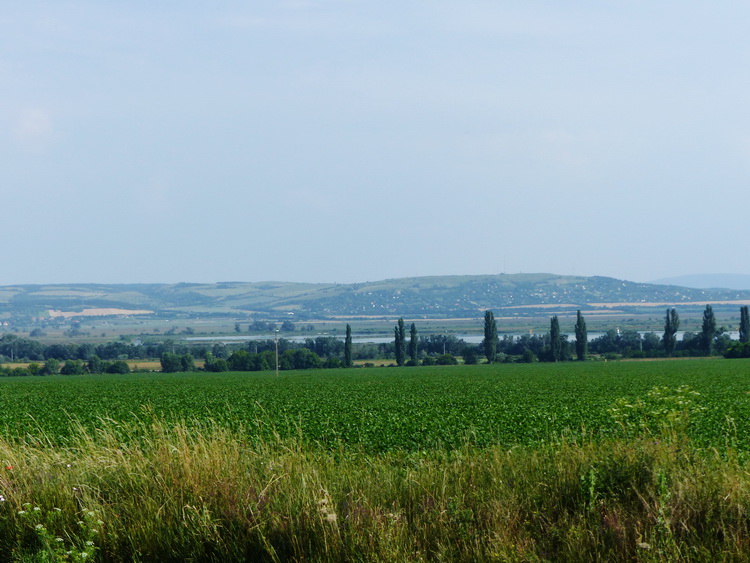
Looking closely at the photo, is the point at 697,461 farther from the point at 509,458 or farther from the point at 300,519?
the point at 300,519

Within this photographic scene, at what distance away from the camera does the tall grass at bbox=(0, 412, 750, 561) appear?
676 cm

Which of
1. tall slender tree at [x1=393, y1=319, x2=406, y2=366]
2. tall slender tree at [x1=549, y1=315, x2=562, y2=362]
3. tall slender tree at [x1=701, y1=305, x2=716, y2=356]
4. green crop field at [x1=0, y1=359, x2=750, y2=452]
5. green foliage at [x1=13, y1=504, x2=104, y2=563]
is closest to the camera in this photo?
green foliage at [x1=13, y1=504, x2=104, y2=563]

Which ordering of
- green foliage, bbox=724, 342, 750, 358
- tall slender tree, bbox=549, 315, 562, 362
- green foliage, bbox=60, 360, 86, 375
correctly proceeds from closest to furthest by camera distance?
green foliage, bbox=724, 342, 750, 358, green foliage, bbox=60, 360, 86, 375, tall slender tree, bbox=549, 315, 562, 362

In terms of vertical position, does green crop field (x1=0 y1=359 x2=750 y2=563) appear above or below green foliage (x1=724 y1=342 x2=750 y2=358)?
above

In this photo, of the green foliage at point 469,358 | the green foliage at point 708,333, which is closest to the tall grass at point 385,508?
the green foliage at point 469,358

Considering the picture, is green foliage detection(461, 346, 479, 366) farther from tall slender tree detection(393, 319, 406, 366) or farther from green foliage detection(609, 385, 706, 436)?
green foliage detection(609, 385, 706, 436)

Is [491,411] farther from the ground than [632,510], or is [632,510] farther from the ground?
[632,510]

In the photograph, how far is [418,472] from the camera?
9.21m

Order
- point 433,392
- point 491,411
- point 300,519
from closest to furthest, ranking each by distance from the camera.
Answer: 1. point 300,519
2. point 491,411
3. point 433,392

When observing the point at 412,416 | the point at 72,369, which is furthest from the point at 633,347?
the point at 412,416

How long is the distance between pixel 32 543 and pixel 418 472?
411 centimetres

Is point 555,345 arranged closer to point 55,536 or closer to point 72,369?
point 72,369

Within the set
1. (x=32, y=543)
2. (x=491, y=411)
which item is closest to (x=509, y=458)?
(x=32, y=543)

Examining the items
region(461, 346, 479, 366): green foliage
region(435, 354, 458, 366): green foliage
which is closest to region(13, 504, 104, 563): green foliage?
region(435, 354, 458, 366): green foliage
